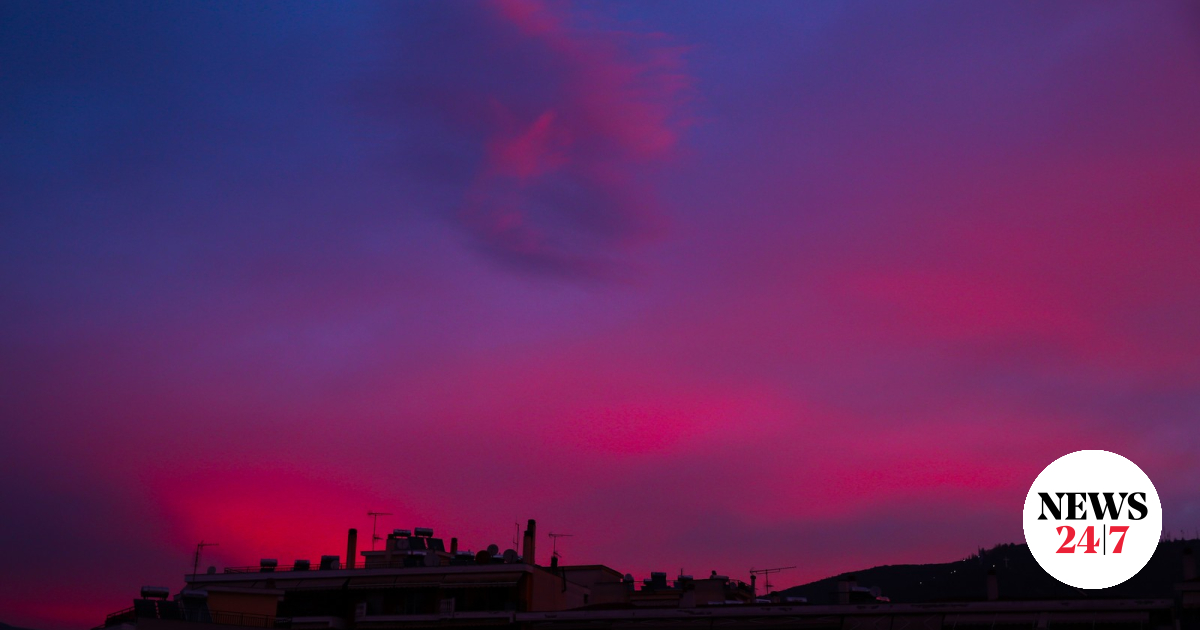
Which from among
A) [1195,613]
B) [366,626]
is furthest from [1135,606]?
[366,626]

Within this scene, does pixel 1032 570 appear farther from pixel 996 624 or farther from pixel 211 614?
pixel 211 614

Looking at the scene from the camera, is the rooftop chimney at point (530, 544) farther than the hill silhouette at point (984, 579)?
No

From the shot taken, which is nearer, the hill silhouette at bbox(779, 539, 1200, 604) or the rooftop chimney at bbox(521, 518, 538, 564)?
the rooftop chimney at bbox(521, 518, 538, 564)

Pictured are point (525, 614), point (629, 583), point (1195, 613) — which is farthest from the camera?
point (629, 583)

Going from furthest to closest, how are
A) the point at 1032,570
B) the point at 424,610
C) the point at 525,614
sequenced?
the point at 1032,570 < the point at 424,610 < the point at 525,614

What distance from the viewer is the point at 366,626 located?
66.8 metres

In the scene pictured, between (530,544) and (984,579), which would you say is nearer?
(530,544)

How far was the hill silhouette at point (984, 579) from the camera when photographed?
130 metres

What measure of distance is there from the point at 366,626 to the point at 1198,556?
108 metres

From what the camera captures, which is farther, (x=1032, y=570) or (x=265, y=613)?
(x=1032, y=570)

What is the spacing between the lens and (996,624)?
172 ft

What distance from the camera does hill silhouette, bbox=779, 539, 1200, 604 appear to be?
130m

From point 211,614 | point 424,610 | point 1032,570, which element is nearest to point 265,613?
point 211,614

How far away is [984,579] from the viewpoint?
5566 inches
